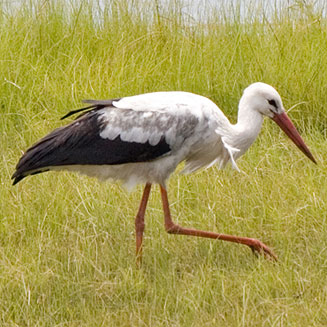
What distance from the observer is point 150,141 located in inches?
235

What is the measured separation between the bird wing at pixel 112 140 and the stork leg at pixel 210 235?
26cm

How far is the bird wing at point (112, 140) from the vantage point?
591 centimetres

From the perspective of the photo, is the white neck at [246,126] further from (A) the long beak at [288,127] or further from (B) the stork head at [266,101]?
(A) the long beak at [288,127]

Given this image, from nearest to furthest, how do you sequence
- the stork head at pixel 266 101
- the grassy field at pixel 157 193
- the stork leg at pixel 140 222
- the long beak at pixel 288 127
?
the grassy field at pixel 157 193 → the stork leg at pixel 140 222 → the stork head at pixel 266 101 → the long beak at pixel 288 127

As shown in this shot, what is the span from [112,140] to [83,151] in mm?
172

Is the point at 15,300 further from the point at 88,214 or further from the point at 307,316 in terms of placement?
the point at 307,316

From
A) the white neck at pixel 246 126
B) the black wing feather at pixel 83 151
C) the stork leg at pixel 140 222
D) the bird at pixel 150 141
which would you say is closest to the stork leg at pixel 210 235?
the bird at pixel 150 141

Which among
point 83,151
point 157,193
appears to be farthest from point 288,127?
point 83,151

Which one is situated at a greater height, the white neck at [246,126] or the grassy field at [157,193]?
the white neck at [246,126]

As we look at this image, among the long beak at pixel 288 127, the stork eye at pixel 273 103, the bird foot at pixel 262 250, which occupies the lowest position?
the bird foot at pixel 262 250

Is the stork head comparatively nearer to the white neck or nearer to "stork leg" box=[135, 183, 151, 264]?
the white neck

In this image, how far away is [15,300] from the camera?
18.0 feet

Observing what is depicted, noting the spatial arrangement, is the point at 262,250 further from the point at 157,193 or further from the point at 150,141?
the point at 157,193

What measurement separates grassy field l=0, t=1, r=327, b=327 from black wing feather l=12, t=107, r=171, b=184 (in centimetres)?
40
